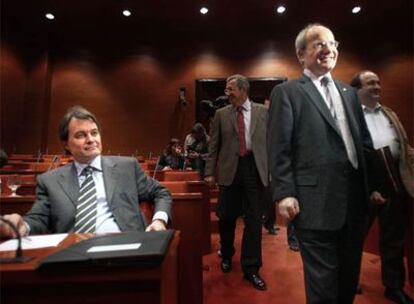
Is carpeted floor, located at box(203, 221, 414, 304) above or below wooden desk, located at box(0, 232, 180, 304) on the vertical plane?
below

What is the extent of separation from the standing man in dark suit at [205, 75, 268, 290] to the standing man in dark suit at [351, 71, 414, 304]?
67 cm

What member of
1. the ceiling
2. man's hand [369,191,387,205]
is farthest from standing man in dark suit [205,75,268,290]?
the ceiling

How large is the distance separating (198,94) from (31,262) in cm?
698

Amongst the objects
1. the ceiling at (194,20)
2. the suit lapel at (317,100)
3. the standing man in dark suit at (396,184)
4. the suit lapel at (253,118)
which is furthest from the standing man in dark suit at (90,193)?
the ceiling at (194,20)

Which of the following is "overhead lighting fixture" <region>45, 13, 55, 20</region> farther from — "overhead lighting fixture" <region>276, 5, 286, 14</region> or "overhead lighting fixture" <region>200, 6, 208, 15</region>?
"overhead lighting fixture" <region>276, 5, 286, 14</region>

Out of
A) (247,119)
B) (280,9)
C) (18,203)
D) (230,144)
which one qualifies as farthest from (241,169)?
(280,9)

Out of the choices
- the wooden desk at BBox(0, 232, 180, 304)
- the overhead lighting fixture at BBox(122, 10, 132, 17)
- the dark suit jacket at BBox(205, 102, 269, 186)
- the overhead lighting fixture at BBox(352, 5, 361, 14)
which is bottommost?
the wooden desk at BBox(0, 232, 180, 304)

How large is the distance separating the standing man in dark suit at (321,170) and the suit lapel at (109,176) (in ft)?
2.12

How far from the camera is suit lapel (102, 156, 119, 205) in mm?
1285

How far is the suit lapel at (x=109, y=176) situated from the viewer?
1.29m

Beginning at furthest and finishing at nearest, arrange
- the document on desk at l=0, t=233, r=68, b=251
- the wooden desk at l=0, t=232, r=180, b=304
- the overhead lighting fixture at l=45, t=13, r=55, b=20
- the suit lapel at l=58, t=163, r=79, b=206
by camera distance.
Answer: the overhead lighting fixture at l=45, t=13, r=55, b=20
the suit lapel at l=58, t=163, r=79, b=206
the document on desk at l=0, t=233, r=68, b=251
the wooden desk at l=0, t=232, r=180, b=304

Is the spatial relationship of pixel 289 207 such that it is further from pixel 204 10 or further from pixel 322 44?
pixel 204 10

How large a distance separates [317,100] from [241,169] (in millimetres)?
958

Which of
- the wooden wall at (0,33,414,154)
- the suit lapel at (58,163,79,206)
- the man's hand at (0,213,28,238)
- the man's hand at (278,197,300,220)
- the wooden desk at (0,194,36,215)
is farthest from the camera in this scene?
the wooden wall at (0,33,414,154)
